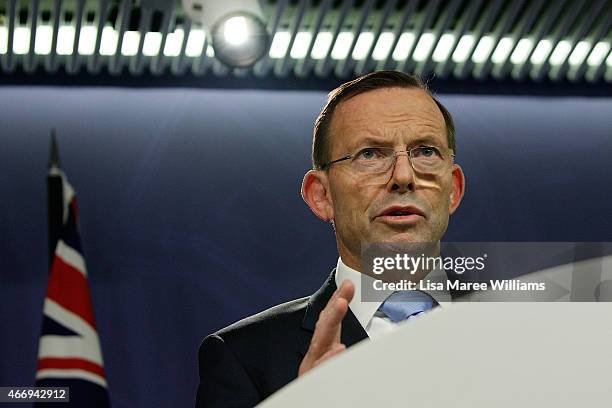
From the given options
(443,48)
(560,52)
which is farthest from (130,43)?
(560,52)

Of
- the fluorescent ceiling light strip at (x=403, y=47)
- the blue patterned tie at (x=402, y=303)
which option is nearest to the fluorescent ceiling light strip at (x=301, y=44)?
the fluorescent ceiling light strip at (x=403, y=47)

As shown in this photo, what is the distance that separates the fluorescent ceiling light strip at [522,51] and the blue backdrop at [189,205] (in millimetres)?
187

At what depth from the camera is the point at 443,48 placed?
381 centimetres

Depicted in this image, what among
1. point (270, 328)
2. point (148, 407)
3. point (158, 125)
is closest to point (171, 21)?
point (158, 125)

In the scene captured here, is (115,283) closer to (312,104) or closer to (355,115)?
(312,104)

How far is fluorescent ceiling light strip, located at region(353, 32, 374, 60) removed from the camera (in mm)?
3729

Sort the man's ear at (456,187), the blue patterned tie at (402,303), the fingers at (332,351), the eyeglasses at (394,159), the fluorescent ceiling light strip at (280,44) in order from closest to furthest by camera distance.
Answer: the fingers at (332,351) < the blue patterned tie at (402,303) < the eyeglasses at (394,159) < the man's ear at (456,187) < the fluorescent ceiling light strip at (280,44)

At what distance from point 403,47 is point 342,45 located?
0.23 meters

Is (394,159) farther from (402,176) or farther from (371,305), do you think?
(371,305)

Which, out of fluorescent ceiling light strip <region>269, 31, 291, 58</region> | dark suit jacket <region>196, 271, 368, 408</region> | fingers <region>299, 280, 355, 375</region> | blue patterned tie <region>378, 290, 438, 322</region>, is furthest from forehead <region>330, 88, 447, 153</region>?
fluorescent ceiling light strip <region>269, 31, 291, 58</region>

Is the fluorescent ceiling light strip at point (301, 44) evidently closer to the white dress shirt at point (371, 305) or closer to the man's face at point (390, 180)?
the man's face at point (390, 180)

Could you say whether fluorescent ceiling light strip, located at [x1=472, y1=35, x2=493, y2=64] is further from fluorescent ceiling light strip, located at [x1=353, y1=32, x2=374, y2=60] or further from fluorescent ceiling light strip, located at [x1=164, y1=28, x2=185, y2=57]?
fluorescent ceiling light strip, located at [x1=164, y1=28, x2=185, y2=57]

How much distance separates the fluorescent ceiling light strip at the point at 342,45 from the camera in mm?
3729

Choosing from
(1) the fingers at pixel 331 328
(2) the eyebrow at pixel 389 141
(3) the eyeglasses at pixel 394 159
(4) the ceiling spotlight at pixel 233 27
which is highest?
(4) the ceiling spotlight at pixel 233 27
